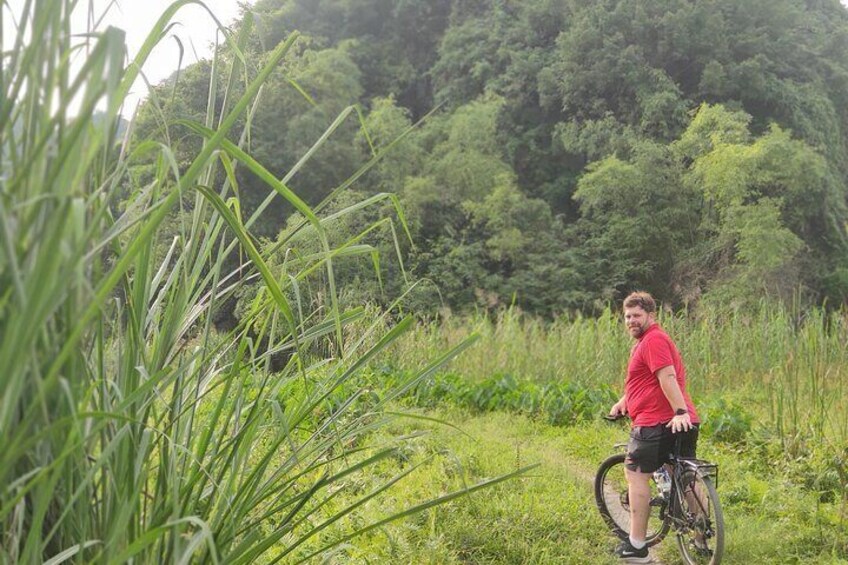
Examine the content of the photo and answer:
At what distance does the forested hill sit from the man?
1935cm

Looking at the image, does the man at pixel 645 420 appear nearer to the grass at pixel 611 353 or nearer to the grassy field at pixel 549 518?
the grassy field at pixel 549 518


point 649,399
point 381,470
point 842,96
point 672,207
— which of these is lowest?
point 381,470

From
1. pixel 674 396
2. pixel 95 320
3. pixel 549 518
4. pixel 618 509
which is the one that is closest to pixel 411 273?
pixel 618 509

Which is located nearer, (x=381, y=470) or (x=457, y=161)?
(x=381, y=470)

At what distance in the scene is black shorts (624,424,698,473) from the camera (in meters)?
3.99

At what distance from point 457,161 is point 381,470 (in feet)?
Answer: 90.2

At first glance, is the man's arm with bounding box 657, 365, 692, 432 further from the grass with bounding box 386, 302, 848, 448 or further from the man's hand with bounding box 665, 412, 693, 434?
the grass with bounding box 386, 302, 848, 448

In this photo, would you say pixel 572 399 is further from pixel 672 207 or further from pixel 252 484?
pixel 672 207

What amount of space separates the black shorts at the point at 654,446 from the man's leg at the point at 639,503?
1.6 inches

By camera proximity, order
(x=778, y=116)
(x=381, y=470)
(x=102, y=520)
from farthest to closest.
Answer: (x=778, y=116), (x=381, y=470), (x=102, y=520)

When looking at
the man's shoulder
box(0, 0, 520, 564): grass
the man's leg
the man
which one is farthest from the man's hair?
box(0, 0, 520, 564): grass

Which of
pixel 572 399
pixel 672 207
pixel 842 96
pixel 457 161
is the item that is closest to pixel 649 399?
pixel 572 399

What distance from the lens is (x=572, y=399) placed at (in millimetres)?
8070

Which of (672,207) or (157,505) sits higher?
(672,207)
